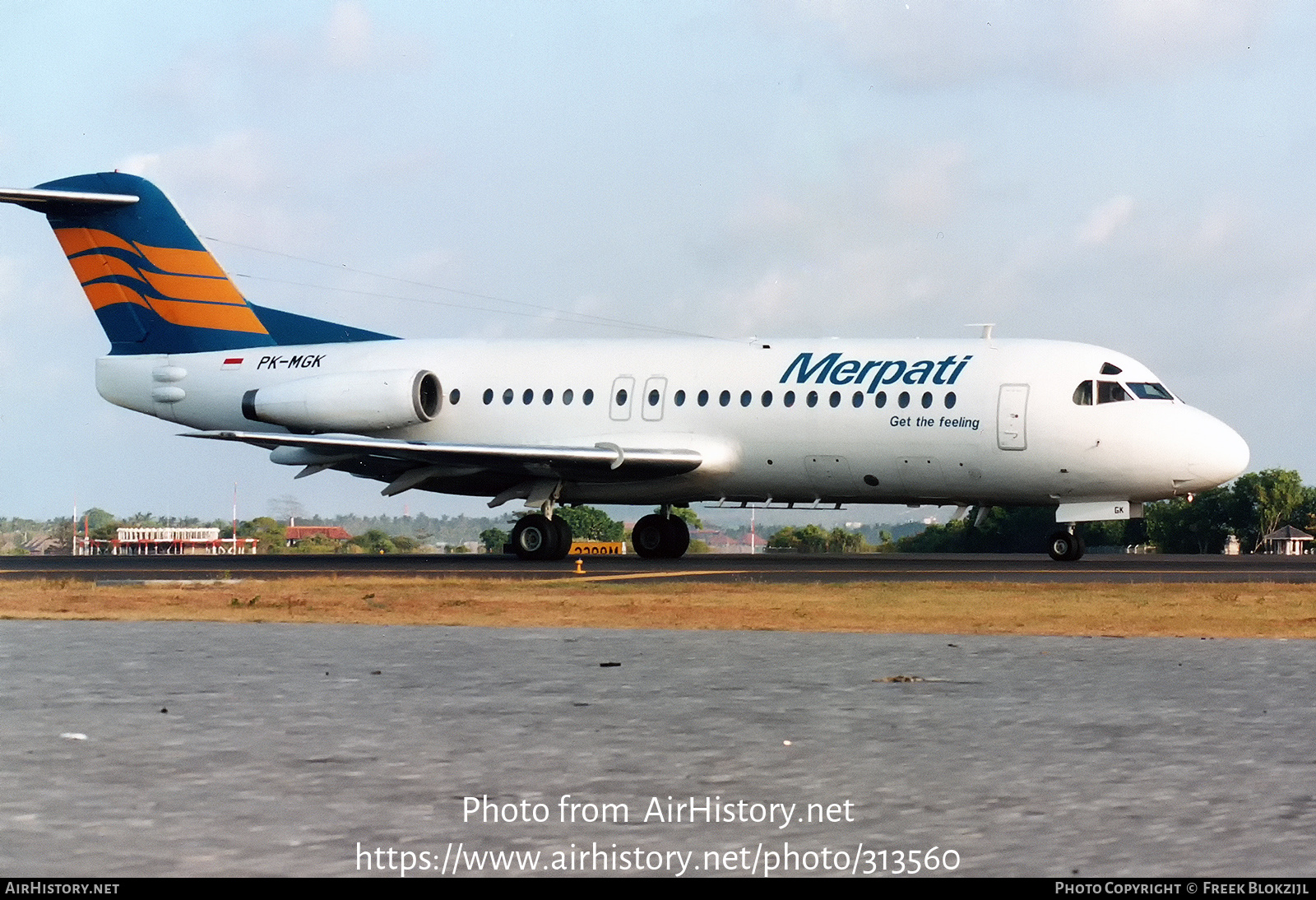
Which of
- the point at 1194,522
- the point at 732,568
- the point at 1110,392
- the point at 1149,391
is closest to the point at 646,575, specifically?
the point at 732,568

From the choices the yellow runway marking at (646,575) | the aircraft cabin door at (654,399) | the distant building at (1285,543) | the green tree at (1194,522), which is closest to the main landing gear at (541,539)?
the aircraft cabin door at (654,399)

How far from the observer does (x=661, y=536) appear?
36.5 m

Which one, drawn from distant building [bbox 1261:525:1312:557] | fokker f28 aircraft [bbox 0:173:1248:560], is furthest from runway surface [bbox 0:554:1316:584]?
distant building [bbox 1261:525:1312:557]

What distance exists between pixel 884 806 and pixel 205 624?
12178 millimetres

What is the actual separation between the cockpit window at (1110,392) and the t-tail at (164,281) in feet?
54.2

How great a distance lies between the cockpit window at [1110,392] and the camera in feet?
101

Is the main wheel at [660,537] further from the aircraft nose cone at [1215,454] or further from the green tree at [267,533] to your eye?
the green tree at [267,533]

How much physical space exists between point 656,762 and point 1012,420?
2358 cm

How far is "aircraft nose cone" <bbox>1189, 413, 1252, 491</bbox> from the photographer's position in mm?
30031

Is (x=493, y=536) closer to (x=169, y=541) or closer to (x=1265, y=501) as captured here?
(x=169, y=541)

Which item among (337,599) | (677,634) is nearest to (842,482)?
(337,599)

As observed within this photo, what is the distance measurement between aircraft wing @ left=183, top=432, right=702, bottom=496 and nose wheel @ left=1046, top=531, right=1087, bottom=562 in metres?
7.06

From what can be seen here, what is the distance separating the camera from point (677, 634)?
54.2 feet

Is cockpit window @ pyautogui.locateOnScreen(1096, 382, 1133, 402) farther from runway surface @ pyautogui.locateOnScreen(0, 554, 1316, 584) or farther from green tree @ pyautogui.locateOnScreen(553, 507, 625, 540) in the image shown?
green tree @ pyautogui.locateOnScreen(553, 507, 625, 540)
